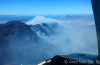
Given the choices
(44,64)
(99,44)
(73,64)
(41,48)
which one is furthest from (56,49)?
(73,64)

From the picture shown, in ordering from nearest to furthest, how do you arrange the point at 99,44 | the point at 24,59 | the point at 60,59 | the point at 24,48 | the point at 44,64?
the point at 60,59 → the point at 44,64 → the point at 99,44 → the point at 24,59 → the point at 24,48

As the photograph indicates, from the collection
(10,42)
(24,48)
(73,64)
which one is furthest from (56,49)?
(73,64)

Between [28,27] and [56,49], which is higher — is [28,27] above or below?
above

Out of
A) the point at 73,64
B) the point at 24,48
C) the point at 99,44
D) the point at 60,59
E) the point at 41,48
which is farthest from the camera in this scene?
the point at 41,48

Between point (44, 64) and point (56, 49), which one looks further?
point (56, 49)

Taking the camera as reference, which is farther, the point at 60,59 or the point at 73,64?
the point at 60,59

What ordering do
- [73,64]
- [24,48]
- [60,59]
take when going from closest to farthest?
[73,64]
[60,59]
[24,48]

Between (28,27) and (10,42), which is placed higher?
(28,27)

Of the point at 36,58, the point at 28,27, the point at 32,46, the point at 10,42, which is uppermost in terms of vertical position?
the point at 28,27

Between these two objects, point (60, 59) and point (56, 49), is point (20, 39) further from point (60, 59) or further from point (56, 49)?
point (60, 59)

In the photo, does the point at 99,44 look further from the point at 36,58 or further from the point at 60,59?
the point at 36,58
